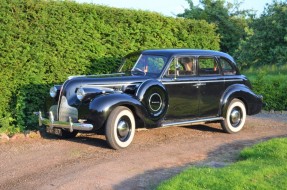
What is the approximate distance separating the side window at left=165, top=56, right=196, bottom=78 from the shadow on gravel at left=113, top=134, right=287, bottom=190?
172 centimetres

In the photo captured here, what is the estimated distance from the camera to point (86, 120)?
789cm

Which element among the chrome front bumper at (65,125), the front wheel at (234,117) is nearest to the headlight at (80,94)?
the chrome front bumper at (65,125)

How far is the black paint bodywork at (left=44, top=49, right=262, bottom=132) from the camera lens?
790cm

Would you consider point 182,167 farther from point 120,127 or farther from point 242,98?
point 242,98

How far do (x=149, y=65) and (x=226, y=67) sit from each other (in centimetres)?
197

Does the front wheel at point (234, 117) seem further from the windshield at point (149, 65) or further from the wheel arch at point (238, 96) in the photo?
the windshield at point (149, 65)

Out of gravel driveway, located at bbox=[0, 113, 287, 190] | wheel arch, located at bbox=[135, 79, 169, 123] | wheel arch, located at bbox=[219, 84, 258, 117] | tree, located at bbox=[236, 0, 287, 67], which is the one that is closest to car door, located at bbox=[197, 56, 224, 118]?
wheel arch, located at bbox=[219, 84, 258, 117]

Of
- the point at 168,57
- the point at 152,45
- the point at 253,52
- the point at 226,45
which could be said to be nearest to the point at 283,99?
the point at 152,45

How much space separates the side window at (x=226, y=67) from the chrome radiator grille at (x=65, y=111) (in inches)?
146

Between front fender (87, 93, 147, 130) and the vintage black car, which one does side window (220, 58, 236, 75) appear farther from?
front fender (87, 93, 147, 130)

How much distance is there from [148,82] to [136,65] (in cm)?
113

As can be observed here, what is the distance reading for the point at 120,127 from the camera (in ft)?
26.4

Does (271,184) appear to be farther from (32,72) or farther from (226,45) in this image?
(226,45)

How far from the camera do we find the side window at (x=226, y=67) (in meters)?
10.1
